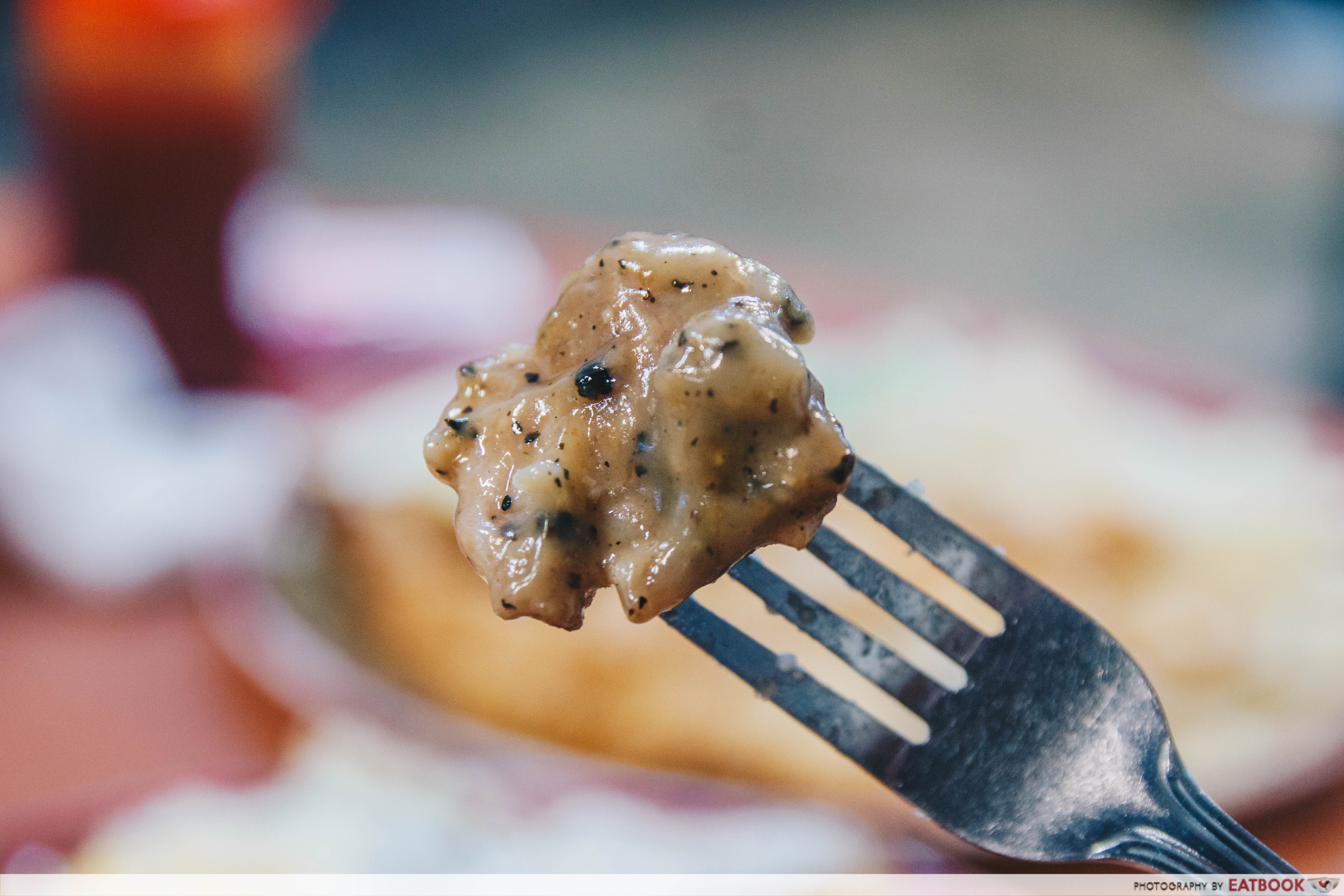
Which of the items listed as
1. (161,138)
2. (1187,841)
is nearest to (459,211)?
(161,138)

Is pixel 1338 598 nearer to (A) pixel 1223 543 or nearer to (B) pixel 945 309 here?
(A) pixel 1223 543

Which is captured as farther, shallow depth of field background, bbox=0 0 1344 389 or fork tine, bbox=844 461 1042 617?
shallow depth of field background, bbox=0 0 1344 389

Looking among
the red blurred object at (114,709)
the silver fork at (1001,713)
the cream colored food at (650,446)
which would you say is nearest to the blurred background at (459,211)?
the red blurred object at (114,709)

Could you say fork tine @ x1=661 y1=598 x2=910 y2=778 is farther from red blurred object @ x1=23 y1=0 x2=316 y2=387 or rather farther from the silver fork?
red blurred object @ x1=23 y1=0 x2=316 y2=387

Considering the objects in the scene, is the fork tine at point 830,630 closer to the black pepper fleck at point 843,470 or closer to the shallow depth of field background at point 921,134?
the black pepper fleck at point 843,470

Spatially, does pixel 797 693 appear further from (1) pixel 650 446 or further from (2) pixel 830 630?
(1) pixel 650 446

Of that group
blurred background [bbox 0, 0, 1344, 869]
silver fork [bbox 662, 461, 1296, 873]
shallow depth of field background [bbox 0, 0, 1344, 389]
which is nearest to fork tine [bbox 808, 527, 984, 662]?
silver fork [bbox 662, 461, 1296, 873]

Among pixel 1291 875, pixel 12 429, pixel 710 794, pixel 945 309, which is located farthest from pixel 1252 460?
pixel 12 429

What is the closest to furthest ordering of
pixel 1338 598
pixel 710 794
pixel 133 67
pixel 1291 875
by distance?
pixel 1291 875 → pixel 710 794 → pixel 1338 598 → pixel 133 67
